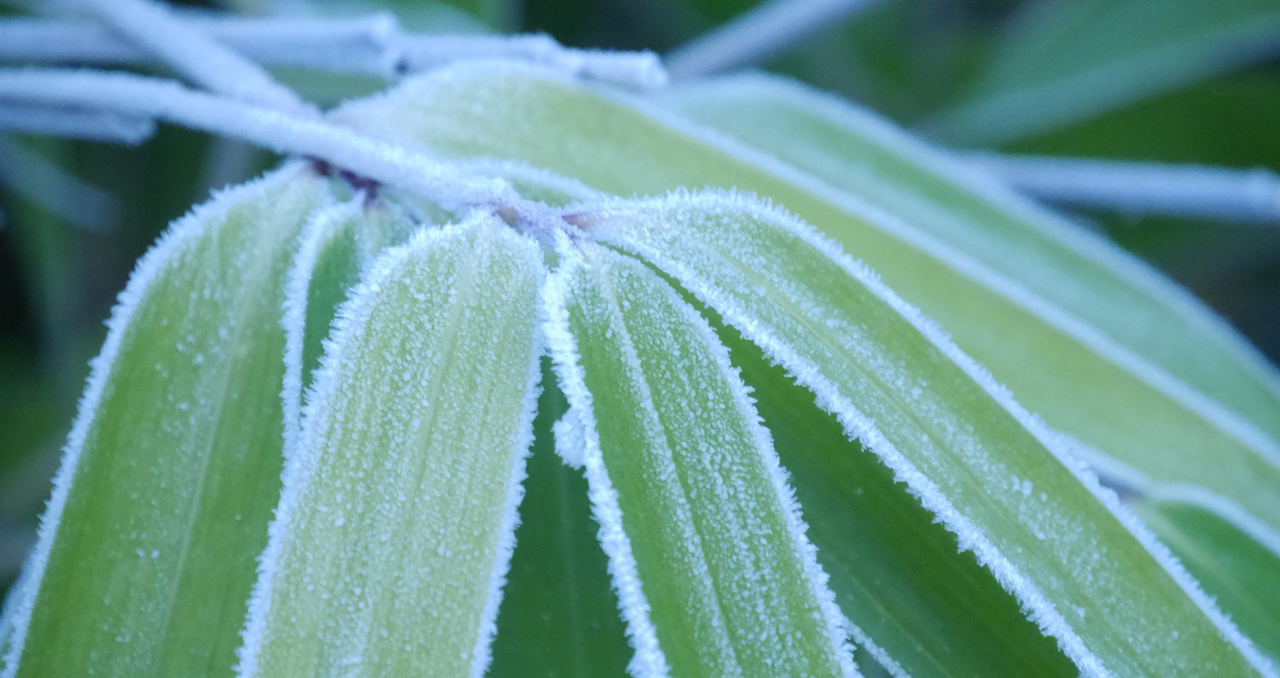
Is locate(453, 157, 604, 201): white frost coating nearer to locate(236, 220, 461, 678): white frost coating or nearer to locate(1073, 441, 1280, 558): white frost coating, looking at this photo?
locate(236, 220, 461, 678): white frost coating

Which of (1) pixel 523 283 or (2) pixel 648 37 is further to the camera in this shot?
(2) pixel 648 37

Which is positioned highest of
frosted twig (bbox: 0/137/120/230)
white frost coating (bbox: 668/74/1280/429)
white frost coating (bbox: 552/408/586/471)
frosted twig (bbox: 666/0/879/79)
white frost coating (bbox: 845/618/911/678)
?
frosted twig (bbox: 0/137/120/230)

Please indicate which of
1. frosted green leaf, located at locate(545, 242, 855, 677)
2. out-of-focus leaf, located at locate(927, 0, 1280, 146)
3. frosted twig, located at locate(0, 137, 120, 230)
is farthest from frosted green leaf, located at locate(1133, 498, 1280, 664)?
frosted twig, located at locate(0, 137, 120, 230)

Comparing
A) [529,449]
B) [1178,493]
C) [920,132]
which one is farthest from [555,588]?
[920,132]

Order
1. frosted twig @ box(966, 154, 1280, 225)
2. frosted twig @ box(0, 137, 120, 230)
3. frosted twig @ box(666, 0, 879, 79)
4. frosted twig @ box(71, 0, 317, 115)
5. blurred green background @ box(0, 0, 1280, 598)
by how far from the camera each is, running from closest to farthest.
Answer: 1. frosted twig @ box(71, 0, 317, 115)
2. frosted twig @ box(966, 154, 1280, 225)
3. frosted twig @ box(666, 0, 879, 79)
4. frosted twig @ box(0, 137, 120, 230)
5. blurred green background @ box(0, 0, 1280, 598)

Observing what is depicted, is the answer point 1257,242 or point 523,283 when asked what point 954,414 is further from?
point 1257,242

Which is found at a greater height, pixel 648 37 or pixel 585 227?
pixel 648 37

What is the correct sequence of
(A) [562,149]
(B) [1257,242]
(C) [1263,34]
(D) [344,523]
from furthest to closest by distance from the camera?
(B) [1257,242], (C) [1263,34], (A) [562,149], (D) [344,523]

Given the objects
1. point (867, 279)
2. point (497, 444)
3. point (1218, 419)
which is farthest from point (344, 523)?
point (1218, 419)
